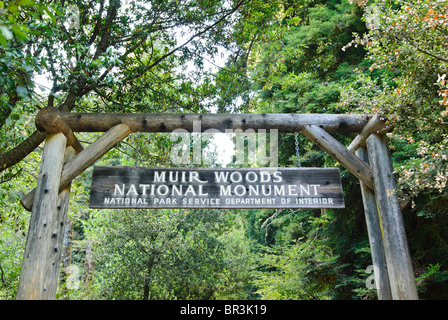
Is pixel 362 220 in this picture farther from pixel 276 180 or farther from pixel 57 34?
pixel 57 34

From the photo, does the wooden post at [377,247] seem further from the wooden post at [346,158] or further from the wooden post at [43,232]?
the wooden post at [43,232]

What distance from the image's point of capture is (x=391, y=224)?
3203 mm

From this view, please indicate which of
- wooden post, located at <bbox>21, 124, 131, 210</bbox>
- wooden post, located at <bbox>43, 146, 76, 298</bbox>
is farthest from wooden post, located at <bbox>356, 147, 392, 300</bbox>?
wooden post, located at <bbox>43, 146, 76, 298</bbox>

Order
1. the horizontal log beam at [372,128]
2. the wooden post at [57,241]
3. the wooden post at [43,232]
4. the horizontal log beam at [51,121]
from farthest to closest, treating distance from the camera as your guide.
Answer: the horizontal log beam at [372,128] < the horizontal log beam at [51,121] < the wooden post at [57,241] < the wooden post at [43,232]

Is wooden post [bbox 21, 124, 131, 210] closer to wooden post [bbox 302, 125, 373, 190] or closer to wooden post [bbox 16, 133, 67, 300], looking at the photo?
wooden post [bbox 16, 133, 67, 300]

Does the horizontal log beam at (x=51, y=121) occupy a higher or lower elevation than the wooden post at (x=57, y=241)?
higher

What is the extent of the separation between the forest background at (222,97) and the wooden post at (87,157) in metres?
0.73

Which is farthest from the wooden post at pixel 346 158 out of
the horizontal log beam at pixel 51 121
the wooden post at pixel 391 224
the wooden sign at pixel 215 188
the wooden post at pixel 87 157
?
the horizontal log beam at pixel 51 121

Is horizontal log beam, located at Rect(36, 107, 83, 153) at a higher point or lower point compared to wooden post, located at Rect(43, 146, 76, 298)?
higher

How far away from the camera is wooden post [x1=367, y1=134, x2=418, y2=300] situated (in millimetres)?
2998

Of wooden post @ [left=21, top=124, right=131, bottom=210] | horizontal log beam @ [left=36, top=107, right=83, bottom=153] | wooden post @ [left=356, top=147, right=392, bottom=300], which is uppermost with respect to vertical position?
horizontal log beam @ [left=36, top=107, right=83, bottom=153]

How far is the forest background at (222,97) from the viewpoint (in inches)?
122

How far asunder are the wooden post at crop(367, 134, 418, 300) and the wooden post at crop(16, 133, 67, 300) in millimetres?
3280

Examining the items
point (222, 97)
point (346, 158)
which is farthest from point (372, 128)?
point (222, 97)
